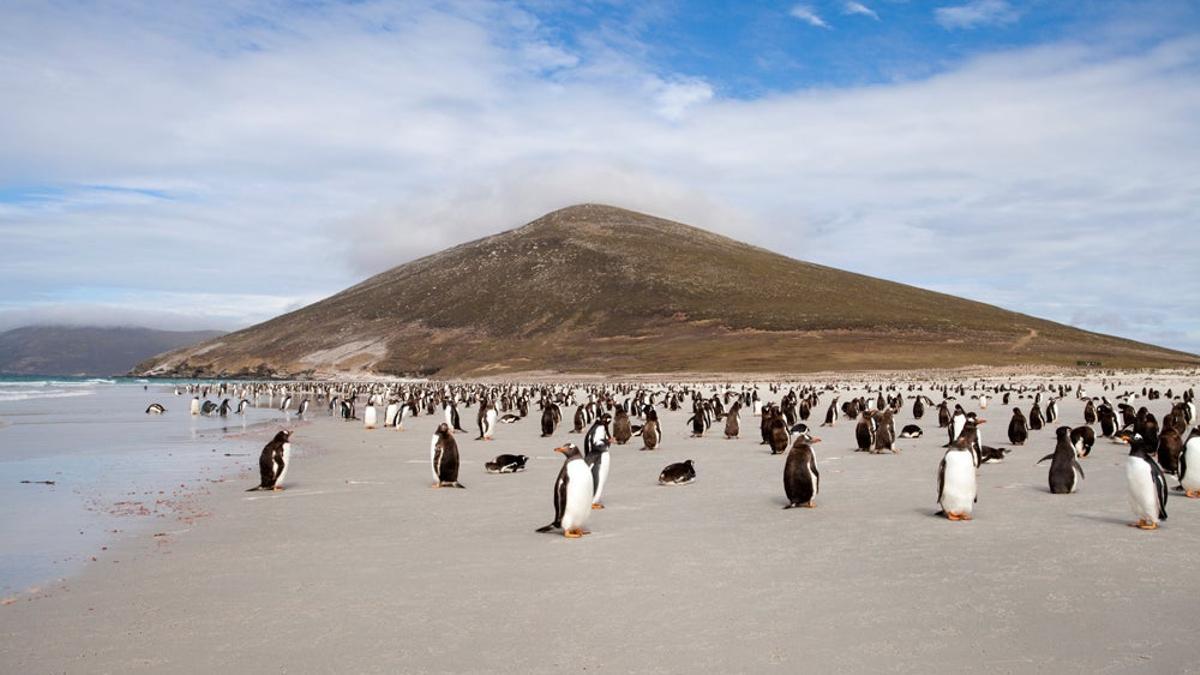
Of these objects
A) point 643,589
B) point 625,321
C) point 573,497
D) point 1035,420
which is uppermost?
point 625,321

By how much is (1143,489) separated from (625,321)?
100m

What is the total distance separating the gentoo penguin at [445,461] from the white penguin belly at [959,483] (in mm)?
7374

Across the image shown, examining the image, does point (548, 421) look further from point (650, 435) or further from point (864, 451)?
point (864, 451)

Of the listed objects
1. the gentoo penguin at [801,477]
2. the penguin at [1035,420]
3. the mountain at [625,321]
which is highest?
the mountain at [625,321]

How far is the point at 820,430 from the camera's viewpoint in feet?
82.1

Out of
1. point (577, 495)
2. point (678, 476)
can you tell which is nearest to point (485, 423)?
point (678, 476)

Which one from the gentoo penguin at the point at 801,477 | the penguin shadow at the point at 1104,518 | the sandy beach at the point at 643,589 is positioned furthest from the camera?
the gentoo penguin at the point at 801,477

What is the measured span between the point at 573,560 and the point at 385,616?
89.1 inches

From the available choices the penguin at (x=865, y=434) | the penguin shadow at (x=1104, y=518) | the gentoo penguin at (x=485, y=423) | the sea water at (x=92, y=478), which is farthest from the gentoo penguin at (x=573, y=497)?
the gentoo penguin at (x=485, y=423)

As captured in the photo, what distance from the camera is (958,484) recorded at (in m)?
10.2

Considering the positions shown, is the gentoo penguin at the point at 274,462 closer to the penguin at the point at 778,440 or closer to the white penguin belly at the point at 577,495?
the white penguin belly at the point at 577,495

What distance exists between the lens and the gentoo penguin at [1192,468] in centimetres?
1152

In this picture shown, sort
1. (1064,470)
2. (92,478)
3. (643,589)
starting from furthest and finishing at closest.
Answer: (92,478) < (1064,470) < (643,589)

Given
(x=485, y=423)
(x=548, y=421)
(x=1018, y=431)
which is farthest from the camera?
(x=548, y=421)
